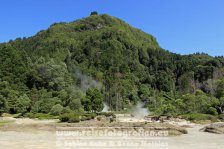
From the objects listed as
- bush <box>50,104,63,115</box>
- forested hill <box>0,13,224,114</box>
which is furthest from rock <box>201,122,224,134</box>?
bush <box>50,104,63,115</box>

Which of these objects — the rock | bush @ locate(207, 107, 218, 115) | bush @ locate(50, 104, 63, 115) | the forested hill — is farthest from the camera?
the forested hill

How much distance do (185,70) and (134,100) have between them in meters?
66.8

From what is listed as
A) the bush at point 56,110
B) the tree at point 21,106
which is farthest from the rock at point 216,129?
the tree at point 21,106

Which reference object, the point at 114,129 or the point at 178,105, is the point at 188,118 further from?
the point at 114,129

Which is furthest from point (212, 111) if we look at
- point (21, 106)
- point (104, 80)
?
point (104, 80)

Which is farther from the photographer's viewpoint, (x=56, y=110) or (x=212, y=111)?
(x=56, y=110)

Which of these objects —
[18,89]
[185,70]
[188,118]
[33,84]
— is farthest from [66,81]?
[185,70]

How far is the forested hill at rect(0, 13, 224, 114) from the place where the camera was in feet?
252

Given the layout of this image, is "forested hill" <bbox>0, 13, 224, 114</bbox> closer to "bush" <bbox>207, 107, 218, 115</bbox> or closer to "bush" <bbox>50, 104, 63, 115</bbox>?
"bush" <bbox>207, 107, 218, 115</bbox>

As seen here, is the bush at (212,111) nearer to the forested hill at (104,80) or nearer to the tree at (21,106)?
the forested hill at (104,80)

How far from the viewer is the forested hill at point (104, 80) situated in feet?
252

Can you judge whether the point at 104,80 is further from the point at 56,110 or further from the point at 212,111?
the point at 212,111

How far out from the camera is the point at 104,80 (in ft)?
440

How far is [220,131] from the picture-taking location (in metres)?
34.4
